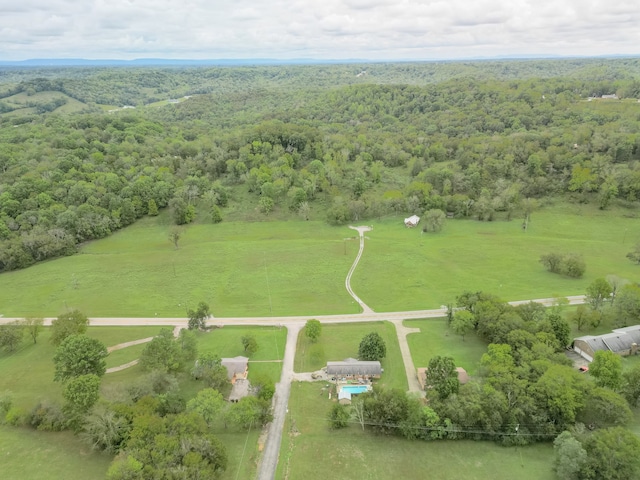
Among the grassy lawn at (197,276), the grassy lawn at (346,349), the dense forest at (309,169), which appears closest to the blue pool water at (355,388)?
the grassy lawn at (346,349)

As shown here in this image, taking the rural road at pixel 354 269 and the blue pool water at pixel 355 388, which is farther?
the rural road at pixel 354 269

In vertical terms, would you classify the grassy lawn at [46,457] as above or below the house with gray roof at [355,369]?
below

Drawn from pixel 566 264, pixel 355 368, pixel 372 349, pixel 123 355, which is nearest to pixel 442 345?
pixel 372 349

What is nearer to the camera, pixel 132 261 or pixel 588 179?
pixel 132 261

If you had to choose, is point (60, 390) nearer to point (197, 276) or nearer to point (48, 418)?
point (48, 418)

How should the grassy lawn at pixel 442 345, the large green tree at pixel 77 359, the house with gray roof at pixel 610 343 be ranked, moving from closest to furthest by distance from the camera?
the large green tree at pixel 77 359 < the house with gray roof at pixel 610 343 < the grassy lawn at pixel 442 345

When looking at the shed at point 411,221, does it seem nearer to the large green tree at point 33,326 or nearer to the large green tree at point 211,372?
the large green tree at point 211,372

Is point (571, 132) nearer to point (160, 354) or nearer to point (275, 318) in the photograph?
point (275, 318)

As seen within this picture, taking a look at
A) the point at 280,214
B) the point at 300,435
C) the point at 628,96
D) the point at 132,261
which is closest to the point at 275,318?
the point at 300,435
